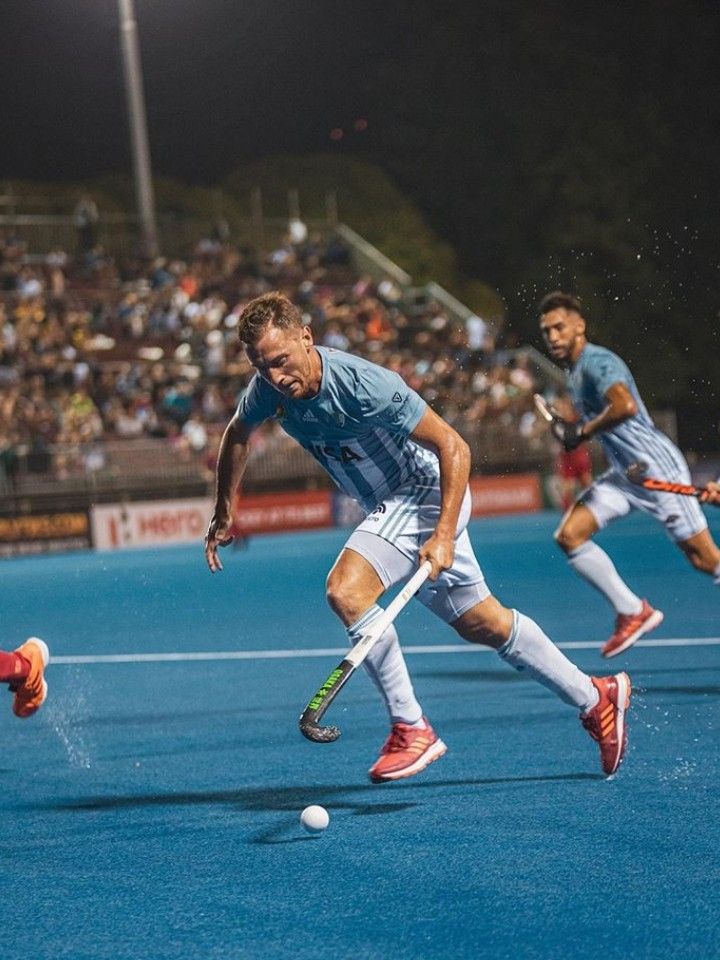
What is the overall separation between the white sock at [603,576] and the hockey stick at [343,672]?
3.76m

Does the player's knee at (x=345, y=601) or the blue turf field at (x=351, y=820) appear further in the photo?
the player's knee at (x=345, y=601)

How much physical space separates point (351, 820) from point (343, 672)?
0.62 meters

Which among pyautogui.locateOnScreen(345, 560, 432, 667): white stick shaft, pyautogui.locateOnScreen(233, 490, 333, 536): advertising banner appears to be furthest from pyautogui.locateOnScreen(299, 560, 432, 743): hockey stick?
pyautogui.locateOnScreen(233, 490, 333, 536): advertising banner

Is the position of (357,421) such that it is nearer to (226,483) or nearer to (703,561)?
(226,483)

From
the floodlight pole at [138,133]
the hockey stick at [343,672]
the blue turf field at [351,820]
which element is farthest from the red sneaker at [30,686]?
the floodlight pole at [138,133]

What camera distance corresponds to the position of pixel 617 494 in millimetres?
9164

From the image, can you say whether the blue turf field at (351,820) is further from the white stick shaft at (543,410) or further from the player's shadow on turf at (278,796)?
the white stick shaft at (543,410)

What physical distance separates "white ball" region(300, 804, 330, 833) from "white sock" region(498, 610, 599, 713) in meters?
1.01

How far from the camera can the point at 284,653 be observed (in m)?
10.4

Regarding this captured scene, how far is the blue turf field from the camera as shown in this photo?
398 centimetres

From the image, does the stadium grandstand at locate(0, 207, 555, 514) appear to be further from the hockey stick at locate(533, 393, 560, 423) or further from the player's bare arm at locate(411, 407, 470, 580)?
the player's bare arm at locate(411, 407, 470, 580)

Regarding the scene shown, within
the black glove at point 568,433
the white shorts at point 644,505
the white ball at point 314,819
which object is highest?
the black glove at point 568,433

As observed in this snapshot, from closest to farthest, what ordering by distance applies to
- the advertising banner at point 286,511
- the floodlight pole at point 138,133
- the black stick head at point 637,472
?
the black stick head at point 637,472
the advertising banner at point 286,511
the floodlight pole at point 138,133

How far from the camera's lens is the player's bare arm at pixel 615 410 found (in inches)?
337
